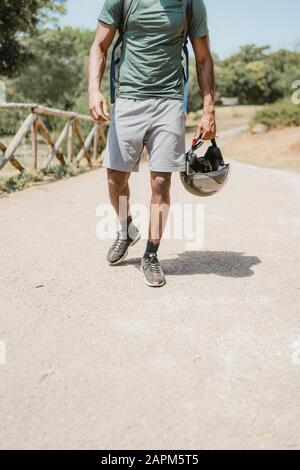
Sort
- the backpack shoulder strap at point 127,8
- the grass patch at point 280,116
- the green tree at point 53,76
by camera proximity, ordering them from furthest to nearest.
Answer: the green tree at point 53,76 → the grass patch at point 280,116 → the backpack shoulder strap at point 127,8

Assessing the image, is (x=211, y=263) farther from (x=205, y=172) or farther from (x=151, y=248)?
(x=205, y=172)

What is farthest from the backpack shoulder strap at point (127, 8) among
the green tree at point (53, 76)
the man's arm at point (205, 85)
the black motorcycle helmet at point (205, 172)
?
→ the green tree at point (53, 76)

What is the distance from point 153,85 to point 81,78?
35.9 meters

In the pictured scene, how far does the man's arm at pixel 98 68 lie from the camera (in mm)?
3590

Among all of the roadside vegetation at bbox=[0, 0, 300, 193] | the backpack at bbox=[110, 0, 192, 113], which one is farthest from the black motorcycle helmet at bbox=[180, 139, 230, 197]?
the roadside vegetation at bbox=[0, 0, 300, 193]

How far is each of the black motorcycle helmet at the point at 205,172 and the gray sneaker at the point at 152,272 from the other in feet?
1.86

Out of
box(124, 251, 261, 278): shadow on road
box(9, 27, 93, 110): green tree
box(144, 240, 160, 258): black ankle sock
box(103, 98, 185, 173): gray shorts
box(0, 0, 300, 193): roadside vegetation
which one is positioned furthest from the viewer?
box(9, 27, 93, 110): green tree

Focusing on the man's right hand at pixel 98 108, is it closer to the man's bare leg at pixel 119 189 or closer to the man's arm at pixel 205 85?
the man's bare leg at pixel 119 189

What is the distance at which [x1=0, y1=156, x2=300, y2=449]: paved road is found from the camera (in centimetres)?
201

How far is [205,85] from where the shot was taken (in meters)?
3.79

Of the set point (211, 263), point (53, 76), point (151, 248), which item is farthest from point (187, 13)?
point (53, 76)

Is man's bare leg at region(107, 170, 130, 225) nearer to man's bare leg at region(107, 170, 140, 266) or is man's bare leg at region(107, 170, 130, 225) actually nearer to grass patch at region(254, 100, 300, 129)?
man's bare leg at region(107, 170, 140, 266)

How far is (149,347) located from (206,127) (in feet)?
5.56
